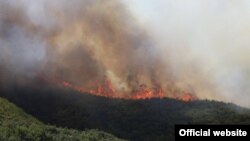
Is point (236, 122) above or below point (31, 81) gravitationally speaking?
below

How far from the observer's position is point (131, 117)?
86.1 metres

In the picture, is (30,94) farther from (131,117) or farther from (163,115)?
(163,115)

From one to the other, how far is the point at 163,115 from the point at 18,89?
32906 mm

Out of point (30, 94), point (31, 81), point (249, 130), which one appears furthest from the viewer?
point (31, 81)

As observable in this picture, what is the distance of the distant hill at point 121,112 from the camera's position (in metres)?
78.2

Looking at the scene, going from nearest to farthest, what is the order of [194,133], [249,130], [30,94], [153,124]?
[194,133]
[249,130]
[153,124]
[30,94]

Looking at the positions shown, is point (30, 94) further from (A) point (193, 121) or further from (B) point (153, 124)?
(A) point (193, 121)

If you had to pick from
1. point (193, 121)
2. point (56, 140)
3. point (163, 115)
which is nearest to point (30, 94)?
point (163, 115)

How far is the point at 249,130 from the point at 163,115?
44721 millimetres

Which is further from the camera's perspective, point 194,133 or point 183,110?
point 183,110

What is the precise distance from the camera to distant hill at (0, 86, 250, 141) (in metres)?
78.2

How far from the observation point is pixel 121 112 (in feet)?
289

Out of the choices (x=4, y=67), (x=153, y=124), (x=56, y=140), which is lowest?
(x=56, y=140)

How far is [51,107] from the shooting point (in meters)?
87.4
